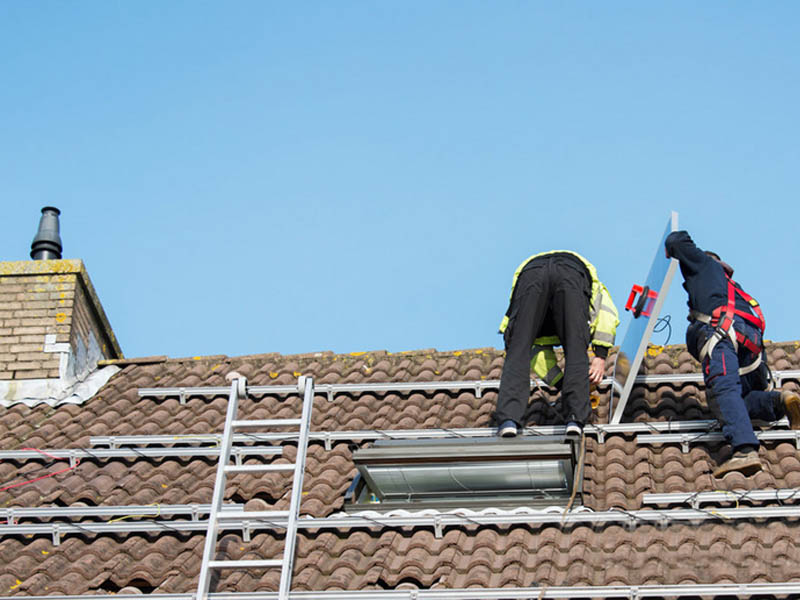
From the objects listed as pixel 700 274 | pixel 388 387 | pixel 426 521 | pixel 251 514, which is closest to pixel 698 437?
pixel 700 274

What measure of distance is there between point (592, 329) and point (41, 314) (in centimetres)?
516

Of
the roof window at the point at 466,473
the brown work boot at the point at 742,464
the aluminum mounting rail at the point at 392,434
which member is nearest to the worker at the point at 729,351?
the brown work boot at the point at 742,464

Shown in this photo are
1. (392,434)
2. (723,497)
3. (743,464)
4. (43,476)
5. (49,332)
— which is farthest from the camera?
(49,332)

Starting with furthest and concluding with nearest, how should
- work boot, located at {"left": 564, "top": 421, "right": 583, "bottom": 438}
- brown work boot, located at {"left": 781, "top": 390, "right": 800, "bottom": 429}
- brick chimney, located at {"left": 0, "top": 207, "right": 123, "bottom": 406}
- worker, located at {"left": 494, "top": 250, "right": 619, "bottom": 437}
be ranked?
1. brick chimney, located at {"left": 0, "top": 207, "right": 123, "bottom": 406}
2. worker, located at {"left": 494, "top": 250, "right": 619, "bottom": 437}
3. work boot, located at {"left": 564, "top": 421, "right": 583, "bottom": 438}
4. brown work boot, located at {"left": 781, "top": 390, "right": 800, "bottom": 429}

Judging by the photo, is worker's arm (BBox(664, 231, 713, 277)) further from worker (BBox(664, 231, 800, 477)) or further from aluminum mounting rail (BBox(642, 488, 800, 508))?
aluminum mounting rail (BBox(642, 488, 800, 508))

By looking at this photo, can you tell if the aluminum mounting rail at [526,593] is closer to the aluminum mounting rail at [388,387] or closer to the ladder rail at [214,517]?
the ladder rail at [214,517]

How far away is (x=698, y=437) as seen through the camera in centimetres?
743

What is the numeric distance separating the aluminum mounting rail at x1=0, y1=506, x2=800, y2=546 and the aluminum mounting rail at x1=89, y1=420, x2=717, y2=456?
3.71 ft

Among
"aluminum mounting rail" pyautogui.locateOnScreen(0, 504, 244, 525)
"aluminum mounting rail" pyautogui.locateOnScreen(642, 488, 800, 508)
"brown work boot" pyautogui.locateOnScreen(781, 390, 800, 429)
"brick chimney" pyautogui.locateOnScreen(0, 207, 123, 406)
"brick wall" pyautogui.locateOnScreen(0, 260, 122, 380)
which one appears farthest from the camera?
"brick wall" pyautogui.locateOnScreen(0, 260, 122, 380)

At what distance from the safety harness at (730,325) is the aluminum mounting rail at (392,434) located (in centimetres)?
52

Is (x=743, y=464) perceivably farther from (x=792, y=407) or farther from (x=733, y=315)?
(x=733, y=315)

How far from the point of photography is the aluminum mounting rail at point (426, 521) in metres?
6.33

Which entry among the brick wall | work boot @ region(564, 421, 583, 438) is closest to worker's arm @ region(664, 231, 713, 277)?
work boot @ region(564, 421, 583, 438)

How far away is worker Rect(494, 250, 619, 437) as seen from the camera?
750 cm
